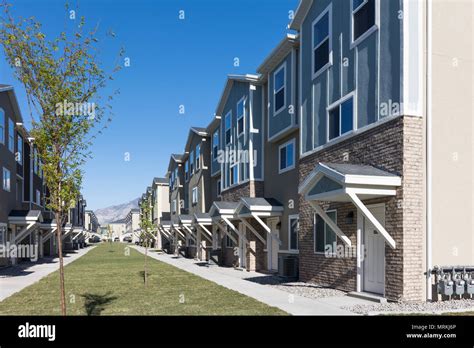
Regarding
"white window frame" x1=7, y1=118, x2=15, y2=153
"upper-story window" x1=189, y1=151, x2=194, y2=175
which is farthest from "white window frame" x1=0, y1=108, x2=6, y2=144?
"upper-story window" x1=189, y1=151, x2=194, y2=175

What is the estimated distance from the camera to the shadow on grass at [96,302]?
10647mm

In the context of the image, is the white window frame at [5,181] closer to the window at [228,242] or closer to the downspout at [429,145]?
the window at [228,242]

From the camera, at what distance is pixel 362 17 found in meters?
12.0

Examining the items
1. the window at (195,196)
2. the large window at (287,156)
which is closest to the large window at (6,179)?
the window at (195,196)

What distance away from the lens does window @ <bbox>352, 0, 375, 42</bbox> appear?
1162cm

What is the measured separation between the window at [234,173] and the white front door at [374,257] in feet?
40.3

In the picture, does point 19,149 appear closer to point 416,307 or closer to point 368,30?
point 368,30

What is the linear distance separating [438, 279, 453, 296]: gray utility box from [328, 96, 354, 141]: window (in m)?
4.79
